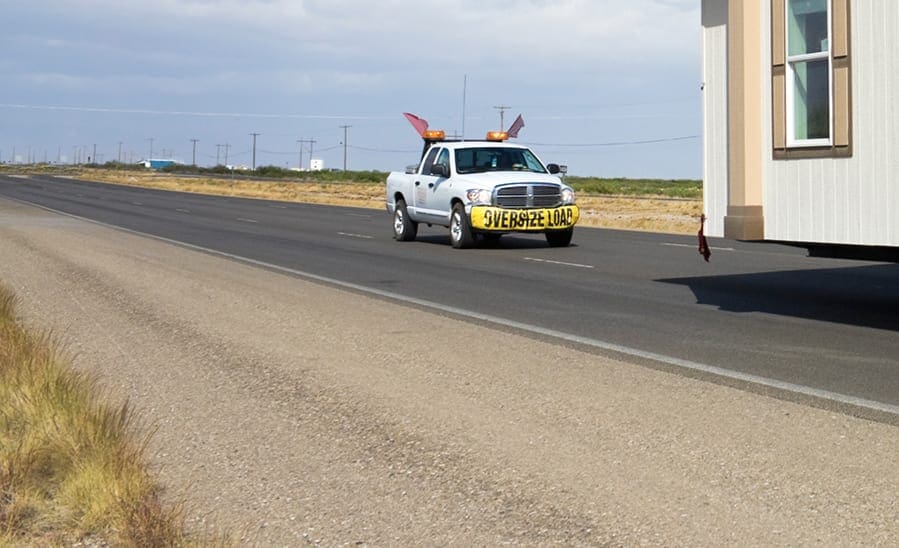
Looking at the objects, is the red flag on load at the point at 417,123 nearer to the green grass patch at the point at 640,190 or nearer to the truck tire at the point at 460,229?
the truck tire at the point at 460,229

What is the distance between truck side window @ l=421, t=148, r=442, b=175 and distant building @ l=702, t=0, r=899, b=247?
14.3m

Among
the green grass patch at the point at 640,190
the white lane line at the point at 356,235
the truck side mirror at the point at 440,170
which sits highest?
the green grass patch at the point at 640,190

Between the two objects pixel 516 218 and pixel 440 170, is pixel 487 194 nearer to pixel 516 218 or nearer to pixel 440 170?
pixel 516 218

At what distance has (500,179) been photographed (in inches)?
964

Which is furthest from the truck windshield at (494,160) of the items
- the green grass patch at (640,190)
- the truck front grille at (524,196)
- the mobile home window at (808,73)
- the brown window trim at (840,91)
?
the green grass patch at (640,190)

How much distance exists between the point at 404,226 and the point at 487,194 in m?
3.63

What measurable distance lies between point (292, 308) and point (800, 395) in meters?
6.76

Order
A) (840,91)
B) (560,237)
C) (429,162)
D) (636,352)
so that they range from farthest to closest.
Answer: (429,162), (560,237), (840,91), (636,352)

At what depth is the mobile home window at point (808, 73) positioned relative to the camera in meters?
11.3

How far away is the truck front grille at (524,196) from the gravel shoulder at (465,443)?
11.7 m

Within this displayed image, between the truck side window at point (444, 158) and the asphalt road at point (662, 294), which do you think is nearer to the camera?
the asphalt road at point (662, 294)

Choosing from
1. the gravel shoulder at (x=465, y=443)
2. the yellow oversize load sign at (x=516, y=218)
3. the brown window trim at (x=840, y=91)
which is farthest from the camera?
the yellow oversize load sign at (x=516, y=218)

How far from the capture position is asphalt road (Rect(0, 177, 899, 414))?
1001 cm

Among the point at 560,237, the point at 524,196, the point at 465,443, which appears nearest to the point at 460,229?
the point at 524,196
